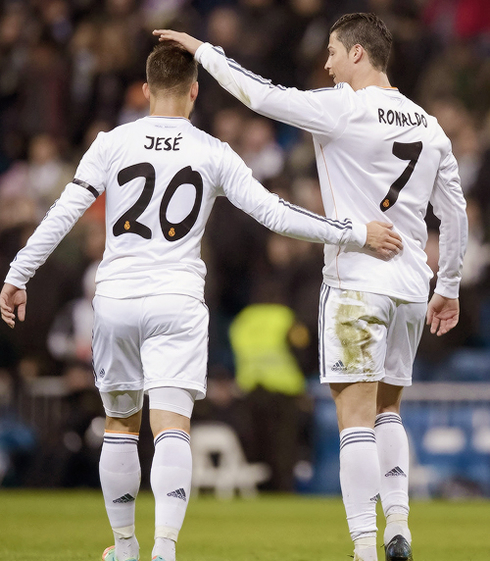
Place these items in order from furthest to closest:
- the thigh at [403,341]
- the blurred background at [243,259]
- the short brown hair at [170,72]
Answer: the blurred background at [243,259] → the thigh at [403,341] → the short brown hair at [170,72]

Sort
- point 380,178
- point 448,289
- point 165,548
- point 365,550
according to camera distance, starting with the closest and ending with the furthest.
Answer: point 165,548, point 365,550, point 380,178, point 448,289

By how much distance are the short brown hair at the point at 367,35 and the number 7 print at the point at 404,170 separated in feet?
1.38

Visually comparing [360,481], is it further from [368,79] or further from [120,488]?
[368,79]

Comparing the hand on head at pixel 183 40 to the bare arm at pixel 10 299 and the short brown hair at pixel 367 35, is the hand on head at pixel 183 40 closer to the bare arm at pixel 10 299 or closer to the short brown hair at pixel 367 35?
the short brown hair at pixel 367 35

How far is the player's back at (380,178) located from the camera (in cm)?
497

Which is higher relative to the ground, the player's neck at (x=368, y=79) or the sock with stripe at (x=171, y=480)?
the player's neck at (x=368, y=79)

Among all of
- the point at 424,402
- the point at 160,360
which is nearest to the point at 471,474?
the point at 424,402

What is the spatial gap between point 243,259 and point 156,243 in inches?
253

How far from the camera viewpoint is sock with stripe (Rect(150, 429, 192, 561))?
4504mm

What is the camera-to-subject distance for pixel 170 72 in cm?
486

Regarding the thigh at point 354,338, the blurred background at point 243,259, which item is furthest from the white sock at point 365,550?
the blurred background at point 243,259

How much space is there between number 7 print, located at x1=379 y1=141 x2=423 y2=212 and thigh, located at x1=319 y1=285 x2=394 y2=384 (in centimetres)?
47

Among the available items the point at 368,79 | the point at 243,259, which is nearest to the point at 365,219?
the point at 368,79

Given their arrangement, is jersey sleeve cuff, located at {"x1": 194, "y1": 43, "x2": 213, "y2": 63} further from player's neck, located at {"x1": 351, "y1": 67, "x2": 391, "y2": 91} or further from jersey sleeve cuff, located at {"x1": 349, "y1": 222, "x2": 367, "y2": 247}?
jersey sleeve cuff, located at {"x1": 349, "y1": 222, "x2": 367, "y2": 247}
